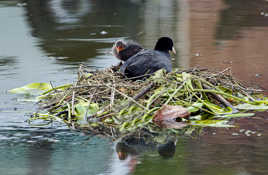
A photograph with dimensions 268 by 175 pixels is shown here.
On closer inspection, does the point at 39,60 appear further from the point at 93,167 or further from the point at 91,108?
the point at 93,167

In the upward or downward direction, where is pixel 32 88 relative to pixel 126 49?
downward

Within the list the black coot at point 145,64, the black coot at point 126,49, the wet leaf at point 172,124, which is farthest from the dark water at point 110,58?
the black coot at point 145,64

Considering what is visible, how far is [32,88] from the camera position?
747 centimetres

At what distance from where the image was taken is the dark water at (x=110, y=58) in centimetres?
479

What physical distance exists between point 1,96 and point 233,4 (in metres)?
9.49

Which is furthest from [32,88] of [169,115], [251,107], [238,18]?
[238,18]

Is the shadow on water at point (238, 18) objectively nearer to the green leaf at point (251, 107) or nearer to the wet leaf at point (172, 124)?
the green leaf at point (251, 107)

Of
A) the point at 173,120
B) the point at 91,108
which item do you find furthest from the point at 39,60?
the point at 173,120

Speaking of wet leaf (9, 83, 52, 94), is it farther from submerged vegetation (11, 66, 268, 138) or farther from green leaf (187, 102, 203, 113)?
green leaf (187, 102, 203, 113)

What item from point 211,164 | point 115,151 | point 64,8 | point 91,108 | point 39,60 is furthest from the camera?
point 64,8

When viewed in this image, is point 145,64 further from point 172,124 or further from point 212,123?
point 212,123

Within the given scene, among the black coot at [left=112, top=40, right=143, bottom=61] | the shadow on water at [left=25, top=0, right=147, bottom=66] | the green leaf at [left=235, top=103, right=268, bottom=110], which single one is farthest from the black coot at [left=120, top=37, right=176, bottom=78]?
the shadow on water at [left=25, top=0, right=147, bottom=66]

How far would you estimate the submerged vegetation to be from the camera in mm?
5855

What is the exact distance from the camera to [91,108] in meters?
6.17
